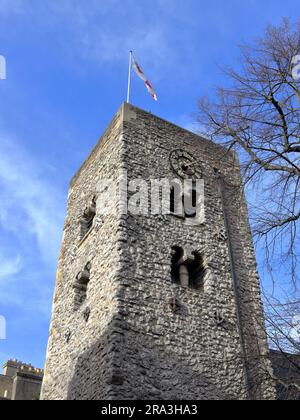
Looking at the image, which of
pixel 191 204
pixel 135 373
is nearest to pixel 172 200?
pixel 191 204

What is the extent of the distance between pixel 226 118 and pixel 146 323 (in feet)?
13.7

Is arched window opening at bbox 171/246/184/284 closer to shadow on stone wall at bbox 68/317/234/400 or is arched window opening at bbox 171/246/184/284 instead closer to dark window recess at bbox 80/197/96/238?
shadow on stone wall at bbox 68/317/234/400

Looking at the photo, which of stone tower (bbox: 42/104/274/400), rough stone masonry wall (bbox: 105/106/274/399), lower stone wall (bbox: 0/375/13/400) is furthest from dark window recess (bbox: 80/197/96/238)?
lower stone wall (bbox: 0/375/13/400)

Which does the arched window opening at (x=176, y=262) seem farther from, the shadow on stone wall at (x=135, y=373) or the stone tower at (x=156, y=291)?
the shadow on stone wall at (x=135, y=373)

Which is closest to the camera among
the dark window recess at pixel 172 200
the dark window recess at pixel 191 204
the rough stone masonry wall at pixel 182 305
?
the rough stone masonry wall at pixel 182 305

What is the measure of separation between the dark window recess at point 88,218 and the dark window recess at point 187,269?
2.71 meters

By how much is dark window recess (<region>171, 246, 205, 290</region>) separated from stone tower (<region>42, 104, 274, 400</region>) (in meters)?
0.02

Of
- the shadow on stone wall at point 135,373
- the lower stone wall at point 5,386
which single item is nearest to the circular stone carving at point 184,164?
the shadow on stone wall at point 135,373

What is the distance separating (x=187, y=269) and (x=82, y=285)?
2531 mm

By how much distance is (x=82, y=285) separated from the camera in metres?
12.4

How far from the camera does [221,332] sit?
11008 mm

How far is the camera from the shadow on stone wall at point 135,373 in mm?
9125

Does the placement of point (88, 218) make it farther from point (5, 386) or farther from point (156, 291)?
point (5, 386)
